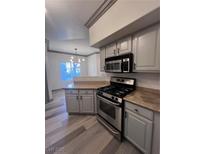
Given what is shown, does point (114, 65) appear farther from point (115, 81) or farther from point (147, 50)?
point (147, 50)

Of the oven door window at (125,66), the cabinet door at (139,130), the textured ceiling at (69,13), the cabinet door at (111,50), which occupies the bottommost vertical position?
the cabinet door at (139,130)

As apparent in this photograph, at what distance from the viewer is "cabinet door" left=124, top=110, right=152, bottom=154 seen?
133 cm

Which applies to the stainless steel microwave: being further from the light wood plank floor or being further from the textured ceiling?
the light wood plank floor

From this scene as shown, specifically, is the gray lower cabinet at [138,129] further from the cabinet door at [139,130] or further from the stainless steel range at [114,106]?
the stainless steel range at [114,106]

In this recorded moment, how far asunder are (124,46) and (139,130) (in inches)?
62.7

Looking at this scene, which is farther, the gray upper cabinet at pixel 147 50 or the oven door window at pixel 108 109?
the oven door window at pixel 108 109

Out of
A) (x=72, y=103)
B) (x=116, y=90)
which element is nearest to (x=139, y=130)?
(x=116, y=90)

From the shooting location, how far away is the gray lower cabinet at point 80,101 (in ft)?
8.82

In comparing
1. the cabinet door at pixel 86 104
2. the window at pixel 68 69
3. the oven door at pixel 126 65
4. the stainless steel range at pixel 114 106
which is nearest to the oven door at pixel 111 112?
the stainless steel range at pixel 114 106

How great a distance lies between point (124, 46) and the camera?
6.65ft

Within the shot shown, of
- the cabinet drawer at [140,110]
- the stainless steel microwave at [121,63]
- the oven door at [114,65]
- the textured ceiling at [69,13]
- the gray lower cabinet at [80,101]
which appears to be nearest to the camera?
the cabinet drawer at [140,110]

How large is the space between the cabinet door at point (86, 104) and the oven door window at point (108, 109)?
19.6 inches
